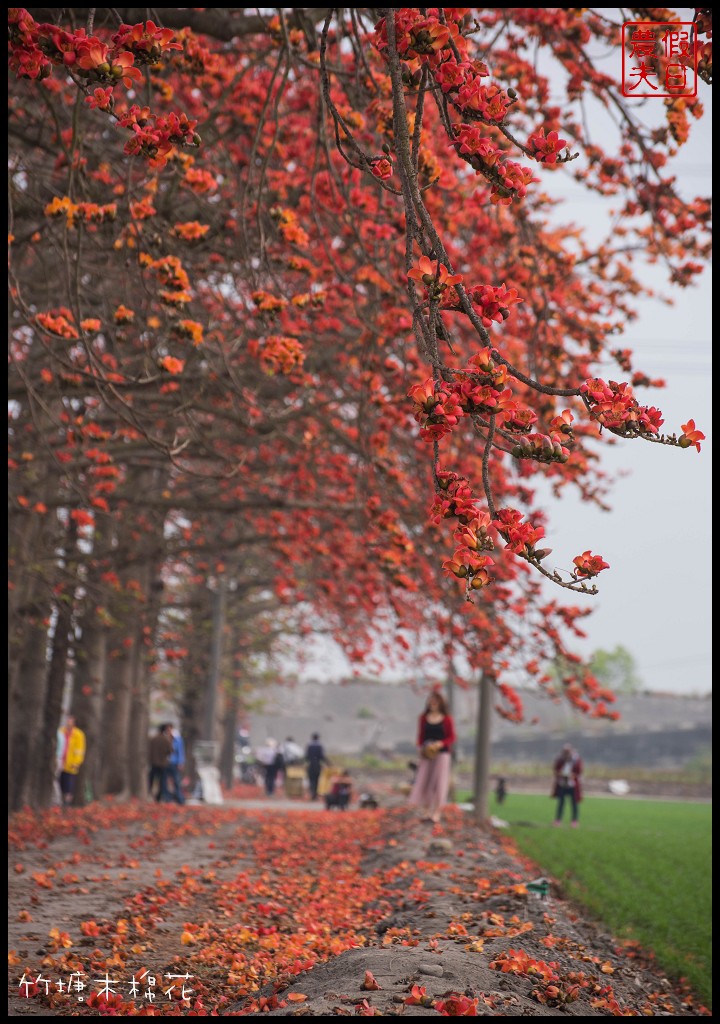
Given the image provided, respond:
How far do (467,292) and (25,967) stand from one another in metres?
4.16

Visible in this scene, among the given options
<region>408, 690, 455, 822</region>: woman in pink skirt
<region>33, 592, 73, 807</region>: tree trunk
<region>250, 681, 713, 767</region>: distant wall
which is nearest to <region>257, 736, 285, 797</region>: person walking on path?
<region>250, 681, 713, 767</region>: distant wall

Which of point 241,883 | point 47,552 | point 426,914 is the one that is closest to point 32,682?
point 47,552

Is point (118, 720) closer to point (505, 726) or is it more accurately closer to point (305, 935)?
point (305, 935)

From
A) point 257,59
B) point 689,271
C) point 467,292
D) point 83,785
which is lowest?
point 83,785

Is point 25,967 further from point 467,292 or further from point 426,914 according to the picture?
point 467,292

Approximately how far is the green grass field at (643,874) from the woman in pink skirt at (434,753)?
56.9 inches

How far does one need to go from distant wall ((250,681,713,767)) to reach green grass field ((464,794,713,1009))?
581 inches

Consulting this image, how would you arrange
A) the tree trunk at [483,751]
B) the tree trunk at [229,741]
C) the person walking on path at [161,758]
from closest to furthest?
the tree trunk at [483,751] → the person walking on path at [161,758] → the tree trunk at [229,741]

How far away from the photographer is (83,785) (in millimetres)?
16828

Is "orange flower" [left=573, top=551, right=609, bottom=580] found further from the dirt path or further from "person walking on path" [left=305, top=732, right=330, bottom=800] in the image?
"person walking on path" [left=305, top=732, right=330, bottom=800]

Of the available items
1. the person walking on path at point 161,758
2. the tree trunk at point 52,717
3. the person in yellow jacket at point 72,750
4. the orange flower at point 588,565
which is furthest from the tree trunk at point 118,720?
the orange flower at point 588,565

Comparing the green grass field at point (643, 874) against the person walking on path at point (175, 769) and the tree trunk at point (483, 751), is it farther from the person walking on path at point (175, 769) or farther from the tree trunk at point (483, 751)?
the person walking on path at point (175, 769)

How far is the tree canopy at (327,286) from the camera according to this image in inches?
132

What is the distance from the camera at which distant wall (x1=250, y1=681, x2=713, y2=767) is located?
39.9m
